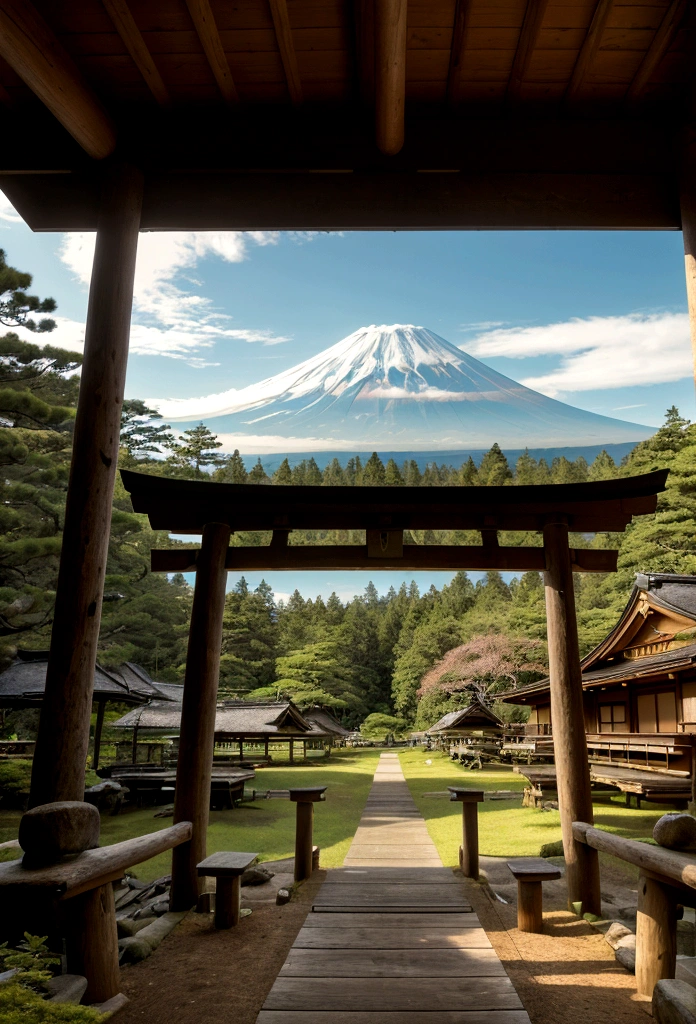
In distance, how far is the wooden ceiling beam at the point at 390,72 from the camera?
3.09 m

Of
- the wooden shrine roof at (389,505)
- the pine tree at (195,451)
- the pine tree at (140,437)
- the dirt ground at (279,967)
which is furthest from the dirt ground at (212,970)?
the pine tree at (195,451)

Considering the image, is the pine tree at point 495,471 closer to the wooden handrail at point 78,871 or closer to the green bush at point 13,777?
the green bush at point 13,777

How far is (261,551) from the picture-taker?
22.3ft

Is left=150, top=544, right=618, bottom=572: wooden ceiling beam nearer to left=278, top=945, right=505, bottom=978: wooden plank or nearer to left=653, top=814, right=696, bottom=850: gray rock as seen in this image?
left=653, top=814, right=696, bottom=850: gray rock

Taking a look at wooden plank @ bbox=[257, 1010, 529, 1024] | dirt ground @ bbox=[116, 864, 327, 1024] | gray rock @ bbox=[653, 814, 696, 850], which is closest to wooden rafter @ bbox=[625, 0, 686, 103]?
gray rock @ bbox=[653, 814, 696, 850]

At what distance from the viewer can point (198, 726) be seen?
5.76 m

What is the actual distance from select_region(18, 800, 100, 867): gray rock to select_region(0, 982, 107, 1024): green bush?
0.83 meters

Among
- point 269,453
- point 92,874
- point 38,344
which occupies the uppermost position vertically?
point 269,453

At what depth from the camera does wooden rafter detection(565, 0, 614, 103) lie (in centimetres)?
357

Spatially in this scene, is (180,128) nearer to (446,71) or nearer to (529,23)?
(446,71)

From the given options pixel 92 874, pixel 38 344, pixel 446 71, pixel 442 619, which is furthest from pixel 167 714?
pixel 442 619

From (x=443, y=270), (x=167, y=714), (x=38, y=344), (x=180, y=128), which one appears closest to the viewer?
(x=180, y=128)

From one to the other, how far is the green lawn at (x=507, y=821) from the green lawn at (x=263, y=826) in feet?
4.50

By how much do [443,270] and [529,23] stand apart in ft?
381
